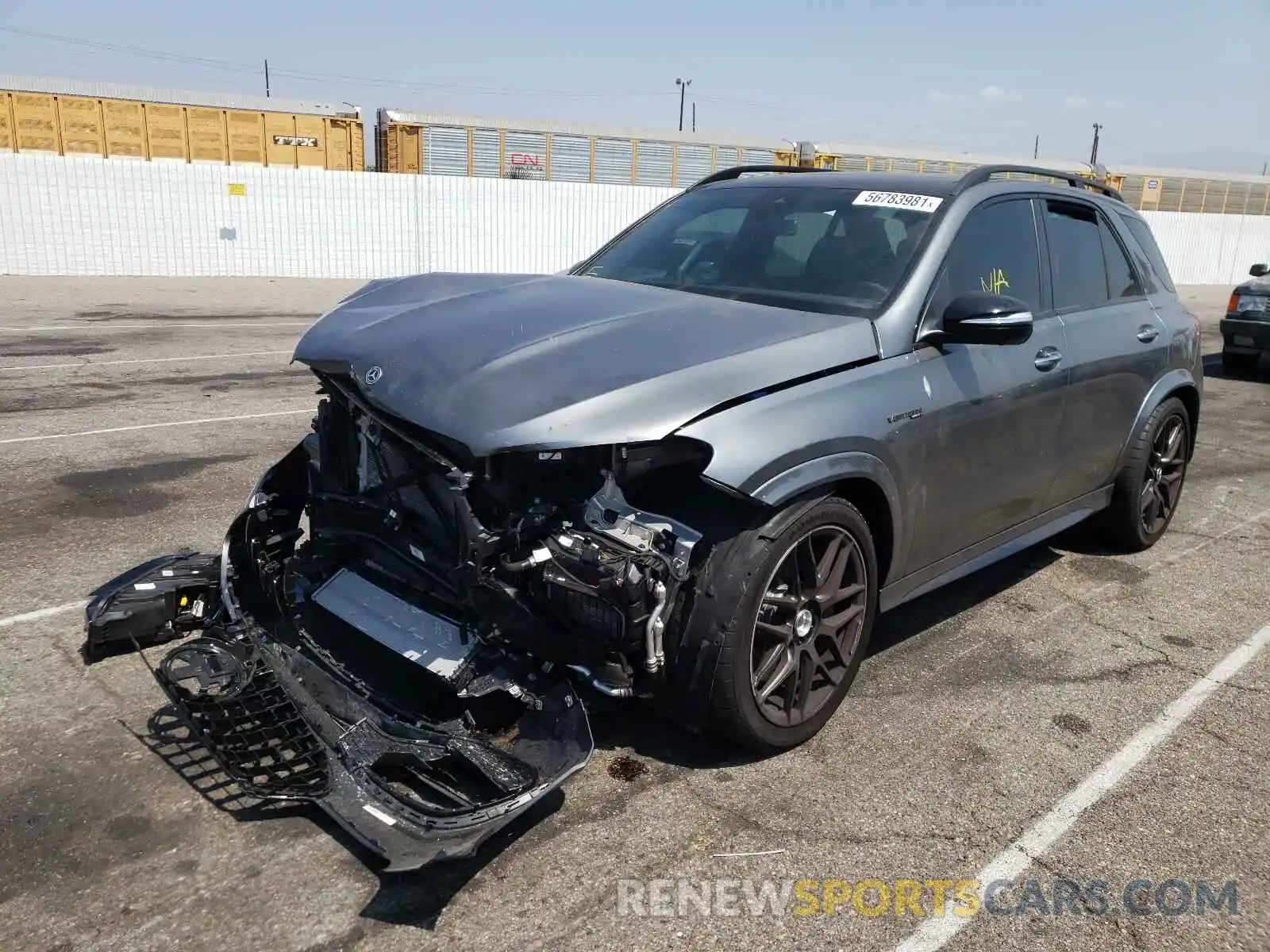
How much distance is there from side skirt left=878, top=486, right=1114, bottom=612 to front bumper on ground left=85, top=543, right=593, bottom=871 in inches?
58.7

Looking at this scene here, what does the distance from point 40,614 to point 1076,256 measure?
5.00m

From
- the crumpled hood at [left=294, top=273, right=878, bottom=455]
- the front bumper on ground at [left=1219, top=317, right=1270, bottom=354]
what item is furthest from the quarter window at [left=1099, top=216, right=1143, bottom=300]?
the front bumper on ground at [left=1219, top=317, right=1270, bottom=354]

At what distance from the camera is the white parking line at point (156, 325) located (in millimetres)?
13302

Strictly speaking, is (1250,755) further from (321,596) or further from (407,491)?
(321,596)

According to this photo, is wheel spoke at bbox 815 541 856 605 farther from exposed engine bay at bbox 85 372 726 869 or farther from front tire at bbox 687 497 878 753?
exposed engine bay at bbox 85 372 726 869

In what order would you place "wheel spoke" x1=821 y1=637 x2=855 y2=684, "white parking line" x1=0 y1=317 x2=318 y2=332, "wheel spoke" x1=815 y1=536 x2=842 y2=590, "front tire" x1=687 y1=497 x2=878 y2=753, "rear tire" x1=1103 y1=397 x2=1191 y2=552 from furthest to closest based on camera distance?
"white parking line" x1=0 y1=317 x2=318 y2=332, "rear tire" x1=1103 y1=397 x2=1191 y2=552, "wheel spoke" x1=821 y1=637 x2=855 y2=684, "wheel spoke" x1=815 y1=536 x2=842 y2=590, "front tire" x1=687 y1=497 x2=878 y2=753

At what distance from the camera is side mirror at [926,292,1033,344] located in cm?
362

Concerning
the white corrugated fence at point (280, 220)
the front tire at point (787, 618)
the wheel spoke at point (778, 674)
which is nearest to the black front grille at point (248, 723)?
the front tire at point (787, 618)

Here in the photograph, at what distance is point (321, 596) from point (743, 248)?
7.29 feet

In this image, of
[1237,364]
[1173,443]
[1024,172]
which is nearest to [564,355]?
[1024,172]

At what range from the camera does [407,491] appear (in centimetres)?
342

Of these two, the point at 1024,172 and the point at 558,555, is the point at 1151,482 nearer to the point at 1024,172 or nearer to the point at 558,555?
the point at 1024,172

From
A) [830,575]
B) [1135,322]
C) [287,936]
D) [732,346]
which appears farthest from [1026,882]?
[1135,322]

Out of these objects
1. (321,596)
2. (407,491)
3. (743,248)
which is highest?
(743,248)
